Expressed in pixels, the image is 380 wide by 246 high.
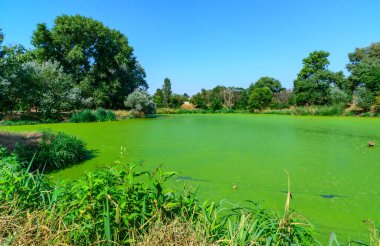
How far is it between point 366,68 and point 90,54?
21613 millimetres

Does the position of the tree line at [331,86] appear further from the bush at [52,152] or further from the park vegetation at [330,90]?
the bush at [52,152]

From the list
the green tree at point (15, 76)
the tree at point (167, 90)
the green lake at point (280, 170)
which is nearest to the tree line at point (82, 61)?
the green tree at point (15, 76)


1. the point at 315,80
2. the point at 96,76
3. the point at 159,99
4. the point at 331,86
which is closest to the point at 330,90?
the point at 331,86

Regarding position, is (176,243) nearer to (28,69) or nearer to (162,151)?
(162,151)

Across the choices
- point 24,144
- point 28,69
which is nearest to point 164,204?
point 24,144

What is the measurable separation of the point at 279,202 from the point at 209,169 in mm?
1717

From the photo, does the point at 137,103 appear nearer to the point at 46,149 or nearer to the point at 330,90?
the point at 46,149

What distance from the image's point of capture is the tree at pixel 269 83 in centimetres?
4067

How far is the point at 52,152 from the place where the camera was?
15.3 ft

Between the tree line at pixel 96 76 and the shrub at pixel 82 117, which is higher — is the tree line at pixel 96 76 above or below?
above

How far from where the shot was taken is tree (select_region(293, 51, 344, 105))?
24781 millimetres

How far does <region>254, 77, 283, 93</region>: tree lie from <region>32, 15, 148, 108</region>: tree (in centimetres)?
2508

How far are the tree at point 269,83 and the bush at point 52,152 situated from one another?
37.4m

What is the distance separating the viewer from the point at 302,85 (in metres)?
25.5
